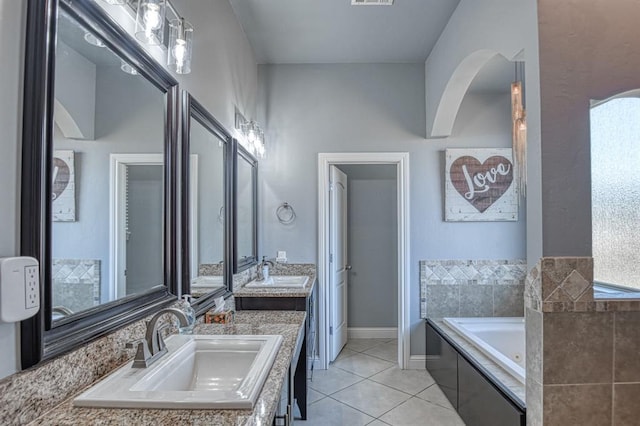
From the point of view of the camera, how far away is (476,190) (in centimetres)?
363

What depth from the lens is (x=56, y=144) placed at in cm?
98

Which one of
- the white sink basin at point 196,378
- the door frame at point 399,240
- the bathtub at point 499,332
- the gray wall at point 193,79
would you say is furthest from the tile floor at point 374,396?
the gray wall at point 193,79

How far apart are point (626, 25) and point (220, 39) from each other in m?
2.15

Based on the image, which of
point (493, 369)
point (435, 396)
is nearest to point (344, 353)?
point (435, 396)

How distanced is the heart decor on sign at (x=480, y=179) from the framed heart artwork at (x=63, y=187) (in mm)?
3230

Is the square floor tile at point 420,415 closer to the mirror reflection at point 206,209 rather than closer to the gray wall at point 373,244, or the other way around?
the mirror reflection at point 206,209

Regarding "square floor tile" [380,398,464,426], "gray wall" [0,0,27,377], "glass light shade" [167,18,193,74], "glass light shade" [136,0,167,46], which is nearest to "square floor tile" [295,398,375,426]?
"square floor tile" [380,398,464,426]

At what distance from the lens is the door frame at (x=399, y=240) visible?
3.61 meters

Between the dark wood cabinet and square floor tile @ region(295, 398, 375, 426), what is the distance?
0.66m

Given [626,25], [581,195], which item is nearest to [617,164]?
[581,195]

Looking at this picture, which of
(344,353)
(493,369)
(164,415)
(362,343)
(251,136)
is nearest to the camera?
(164,415)

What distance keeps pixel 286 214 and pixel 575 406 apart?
2.63 m

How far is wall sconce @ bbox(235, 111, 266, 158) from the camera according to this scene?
2916mm

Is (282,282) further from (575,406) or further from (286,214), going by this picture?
(575,406)
